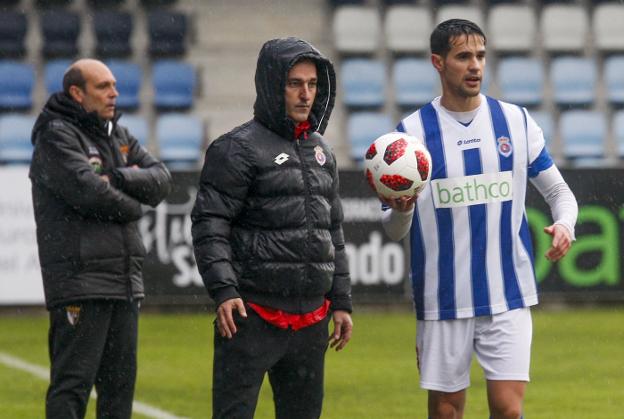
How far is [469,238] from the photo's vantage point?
20.0ft

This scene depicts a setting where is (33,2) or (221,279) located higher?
(33,2)

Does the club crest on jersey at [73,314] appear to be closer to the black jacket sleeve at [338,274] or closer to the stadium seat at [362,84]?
the black jacket sleeve at [338,274]

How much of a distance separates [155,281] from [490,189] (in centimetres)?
884

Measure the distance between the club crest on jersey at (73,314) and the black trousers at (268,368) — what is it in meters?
1.30

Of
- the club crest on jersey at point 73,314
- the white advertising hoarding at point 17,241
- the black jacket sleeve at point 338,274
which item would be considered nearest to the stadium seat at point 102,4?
the white advertising hoarding at point 17,241

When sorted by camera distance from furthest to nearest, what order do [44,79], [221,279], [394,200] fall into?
[44,79], [394,200], [221,279]

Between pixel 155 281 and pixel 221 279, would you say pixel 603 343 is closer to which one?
pixel 155 281

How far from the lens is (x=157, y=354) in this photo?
39.7 ft

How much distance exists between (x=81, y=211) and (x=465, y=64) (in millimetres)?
2000

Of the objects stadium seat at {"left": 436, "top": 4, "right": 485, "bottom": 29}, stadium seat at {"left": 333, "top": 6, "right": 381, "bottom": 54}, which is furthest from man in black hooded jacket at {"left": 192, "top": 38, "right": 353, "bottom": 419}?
stadium seat at {"left": 436, "top": 4, "right": 485, "bottom": 29}

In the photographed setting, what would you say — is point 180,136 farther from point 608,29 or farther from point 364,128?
point 608,29

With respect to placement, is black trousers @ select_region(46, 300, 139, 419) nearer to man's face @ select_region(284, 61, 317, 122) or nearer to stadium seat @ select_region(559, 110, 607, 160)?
man's face @ select_region(284, 61, 317, 122)

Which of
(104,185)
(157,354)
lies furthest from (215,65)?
(104,185)

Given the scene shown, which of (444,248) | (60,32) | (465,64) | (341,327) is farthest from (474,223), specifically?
(60,32)
